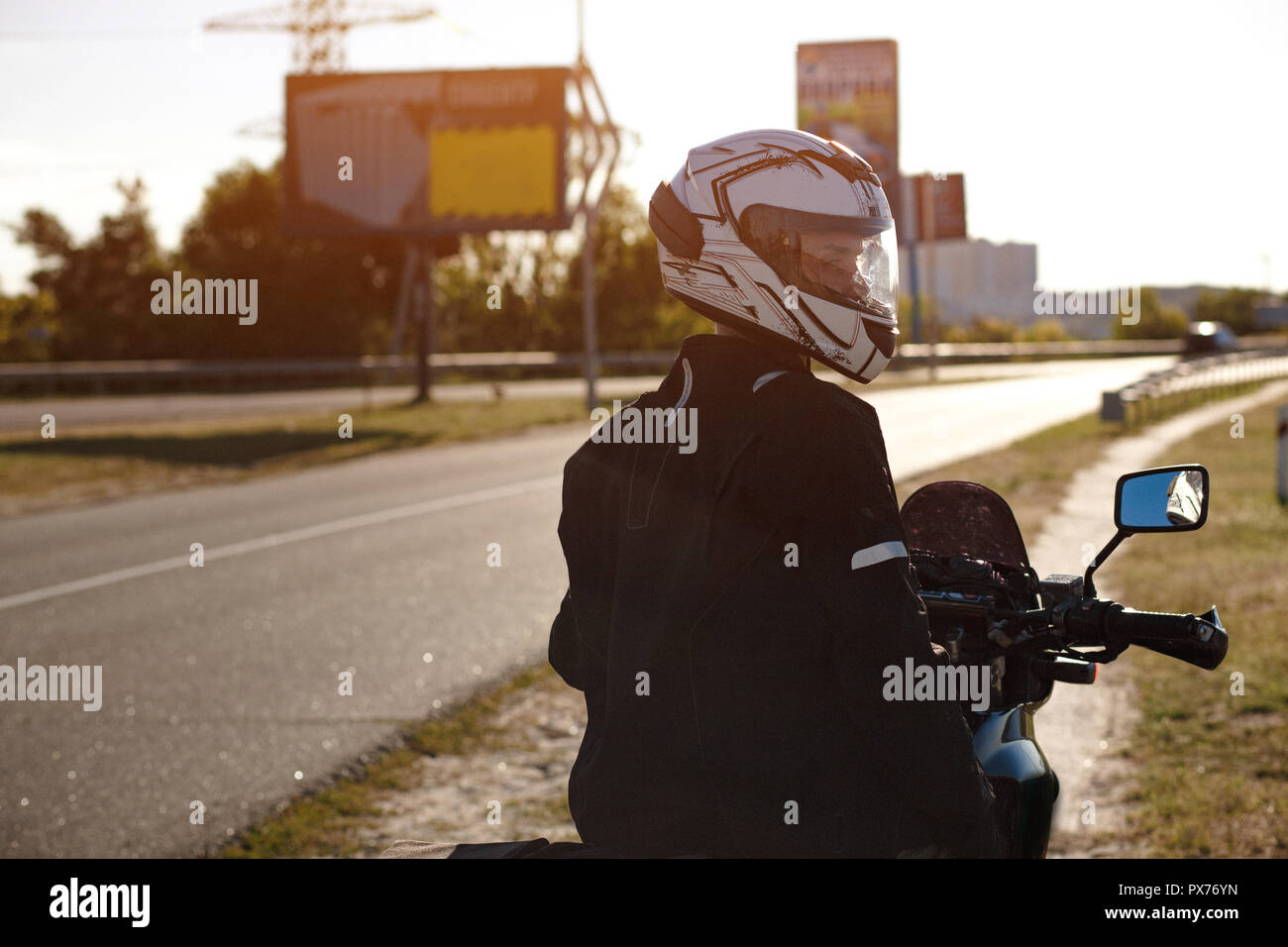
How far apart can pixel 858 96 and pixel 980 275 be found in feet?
177

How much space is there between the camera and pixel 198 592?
9000mm

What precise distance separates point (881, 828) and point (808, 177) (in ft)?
3.14

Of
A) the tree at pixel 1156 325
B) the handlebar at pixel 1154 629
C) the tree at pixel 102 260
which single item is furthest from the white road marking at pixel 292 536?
the tree at pixel 1156 325

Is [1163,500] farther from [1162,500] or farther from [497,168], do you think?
[497,168]

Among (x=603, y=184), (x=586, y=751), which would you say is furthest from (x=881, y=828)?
(x=603, y=184)

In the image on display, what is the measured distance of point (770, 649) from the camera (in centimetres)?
172

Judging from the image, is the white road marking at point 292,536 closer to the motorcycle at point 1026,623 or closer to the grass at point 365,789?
the grass at point 365,789

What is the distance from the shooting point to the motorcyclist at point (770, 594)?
5.55ft

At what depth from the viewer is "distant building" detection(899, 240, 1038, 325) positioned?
31.2 metres

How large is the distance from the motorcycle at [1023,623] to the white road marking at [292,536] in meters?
8.01

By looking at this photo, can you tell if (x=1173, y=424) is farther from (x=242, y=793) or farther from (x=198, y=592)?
(x=242, y=793)

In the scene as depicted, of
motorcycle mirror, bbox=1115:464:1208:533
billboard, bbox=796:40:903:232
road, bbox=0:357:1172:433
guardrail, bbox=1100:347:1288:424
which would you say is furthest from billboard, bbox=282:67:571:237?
motorcycle mirror, bbox=1115:464:1208:533

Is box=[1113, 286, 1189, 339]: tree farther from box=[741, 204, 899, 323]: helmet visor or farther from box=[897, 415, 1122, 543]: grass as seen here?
box=[741, 204, 899, 323]: helmet visor
